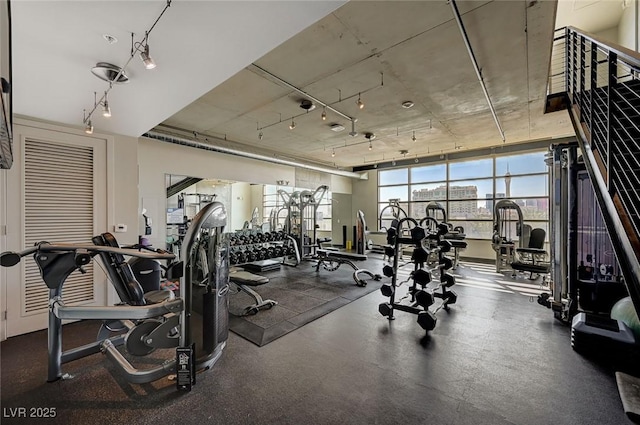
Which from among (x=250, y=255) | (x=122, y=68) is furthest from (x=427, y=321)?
(x=250, y=255)

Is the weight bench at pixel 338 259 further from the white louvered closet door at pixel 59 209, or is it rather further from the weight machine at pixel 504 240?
the white louvered closet door at pixel 59 209

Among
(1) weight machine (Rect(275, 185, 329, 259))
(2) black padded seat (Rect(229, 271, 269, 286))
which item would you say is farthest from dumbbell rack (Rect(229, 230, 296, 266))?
(2) black padded seat (Rect(229, 271, 269, 286))

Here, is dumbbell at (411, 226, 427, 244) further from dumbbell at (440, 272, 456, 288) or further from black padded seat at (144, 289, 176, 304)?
black padded seat at (144, 289, 176, 304)

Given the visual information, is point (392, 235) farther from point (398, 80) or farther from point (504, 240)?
point (504, 240)

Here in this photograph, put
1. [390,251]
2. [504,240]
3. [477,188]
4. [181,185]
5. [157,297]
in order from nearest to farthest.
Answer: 1. [157,297]
2. [390,251]
3. [181,185]
4. [504,240]
5. [477,188]

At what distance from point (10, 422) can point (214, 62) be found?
3.05 m

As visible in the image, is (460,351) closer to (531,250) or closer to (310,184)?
(531,250)

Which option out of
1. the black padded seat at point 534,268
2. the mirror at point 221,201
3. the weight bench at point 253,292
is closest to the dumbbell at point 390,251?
the weight bench at point 253,292

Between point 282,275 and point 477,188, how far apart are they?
6.88 metres

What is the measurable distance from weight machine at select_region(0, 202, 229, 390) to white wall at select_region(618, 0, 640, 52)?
6426 mm

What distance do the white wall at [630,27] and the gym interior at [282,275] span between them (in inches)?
1.8

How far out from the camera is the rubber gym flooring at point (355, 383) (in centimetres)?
192

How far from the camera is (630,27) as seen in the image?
165 inches

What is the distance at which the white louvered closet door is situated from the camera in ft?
10.3
